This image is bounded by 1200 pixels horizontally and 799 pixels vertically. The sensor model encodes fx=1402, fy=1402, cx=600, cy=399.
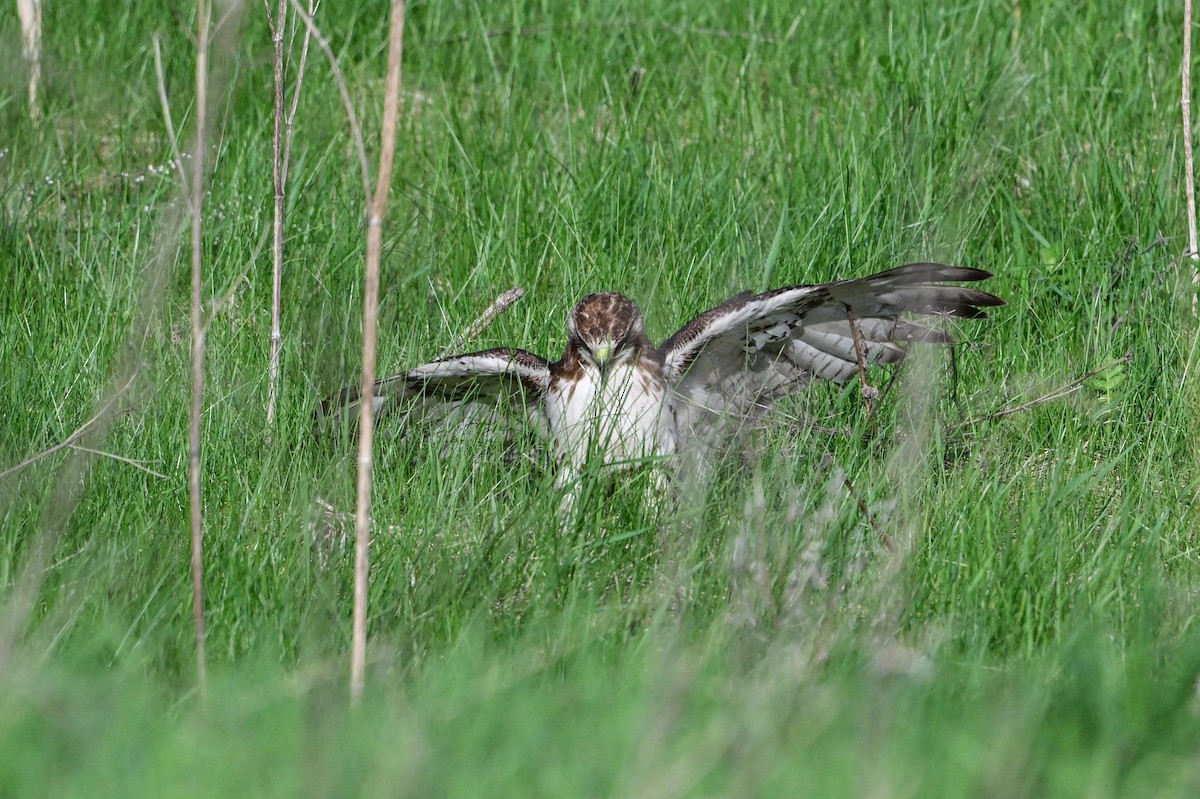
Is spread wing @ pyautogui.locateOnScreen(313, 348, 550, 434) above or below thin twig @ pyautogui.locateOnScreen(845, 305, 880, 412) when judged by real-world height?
below

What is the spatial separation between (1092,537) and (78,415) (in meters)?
2.74

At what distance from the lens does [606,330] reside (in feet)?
13.7

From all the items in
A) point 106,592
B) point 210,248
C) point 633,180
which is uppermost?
point 633,180

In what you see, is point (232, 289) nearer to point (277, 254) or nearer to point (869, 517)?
point (277, 254)

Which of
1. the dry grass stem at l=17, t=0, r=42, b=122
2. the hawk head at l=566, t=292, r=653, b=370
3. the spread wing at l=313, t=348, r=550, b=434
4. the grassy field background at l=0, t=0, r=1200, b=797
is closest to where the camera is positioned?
the grassy field background at l=0, t=0, r=1200, b=797

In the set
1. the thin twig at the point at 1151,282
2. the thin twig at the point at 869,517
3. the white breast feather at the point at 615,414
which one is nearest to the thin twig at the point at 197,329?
the white breast feather at the point at 615,414

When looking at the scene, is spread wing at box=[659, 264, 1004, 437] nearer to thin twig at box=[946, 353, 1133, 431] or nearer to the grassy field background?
the grassy field background

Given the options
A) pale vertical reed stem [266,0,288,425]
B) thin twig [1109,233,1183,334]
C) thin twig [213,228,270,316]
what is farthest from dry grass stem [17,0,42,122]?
thin twig [1109,233,1183,334]

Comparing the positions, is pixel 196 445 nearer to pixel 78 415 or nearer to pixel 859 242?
pixel 78 415

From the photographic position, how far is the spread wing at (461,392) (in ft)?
13.1

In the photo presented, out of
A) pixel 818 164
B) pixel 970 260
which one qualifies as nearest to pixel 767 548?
pixel 970 260

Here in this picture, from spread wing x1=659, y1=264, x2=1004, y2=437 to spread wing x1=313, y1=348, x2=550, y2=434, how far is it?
0.42 m

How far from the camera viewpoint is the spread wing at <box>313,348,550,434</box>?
3992mm

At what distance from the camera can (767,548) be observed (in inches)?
120
